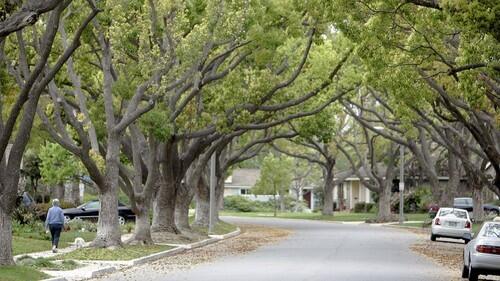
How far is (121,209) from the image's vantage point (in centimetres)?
4397

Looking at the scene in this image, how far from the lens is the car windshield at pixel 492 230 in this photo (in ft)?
62.3

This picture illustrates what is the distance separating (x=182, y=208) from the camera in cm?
3706

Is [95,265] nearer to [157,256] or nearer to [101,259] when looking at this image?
[101,259]

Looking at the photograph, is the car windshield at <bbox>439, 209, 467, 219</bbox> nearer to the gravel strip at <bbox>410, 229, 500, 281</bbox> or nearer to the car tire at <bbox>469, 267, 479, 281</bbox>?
the gravel strip at <bbox>410, 229, 500, 281</bbox>

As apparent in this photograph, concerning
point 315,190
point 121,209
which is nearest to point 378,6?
point 121,209

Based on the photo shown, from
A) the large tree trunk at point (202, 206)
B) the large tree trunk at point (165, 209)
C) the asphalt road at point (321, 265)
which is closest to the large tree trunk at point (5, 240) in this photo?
the asphalt road at point (321, 265)

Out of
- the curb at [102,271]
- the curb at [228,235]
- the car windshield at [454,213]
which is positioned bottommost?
the curb at [102,271]

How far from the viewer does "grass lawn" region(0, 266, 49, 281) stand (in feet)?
55.1

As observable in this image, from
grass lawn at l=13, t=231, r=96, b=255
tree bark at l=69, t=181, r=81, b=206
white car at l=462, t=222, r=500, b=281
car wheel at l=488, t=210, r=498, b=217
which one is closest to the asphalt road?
white car at l=462, t=222, r=500, b=281

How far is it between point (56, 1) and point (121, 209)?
32.7 m

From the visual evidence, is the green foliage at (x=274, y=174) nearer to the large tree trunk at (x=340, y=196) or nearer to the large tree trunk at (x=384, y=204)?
the large tree trunk at (x=340, y=196)

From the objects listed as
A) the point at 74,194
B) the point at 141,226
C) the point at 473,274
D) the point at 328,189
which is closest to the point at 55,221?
the point at 141,226

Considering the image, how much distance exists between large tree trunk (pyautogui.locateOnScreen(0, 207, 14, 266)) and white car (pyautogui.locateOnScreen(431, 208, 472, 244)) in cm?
2215

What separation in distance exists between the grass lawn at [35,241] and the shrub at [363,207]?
1978 inches
